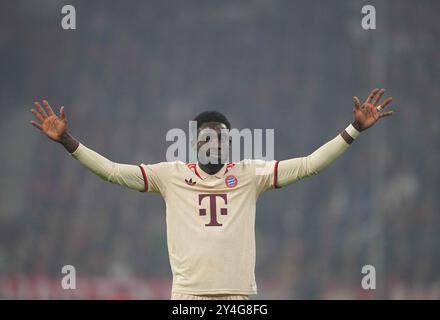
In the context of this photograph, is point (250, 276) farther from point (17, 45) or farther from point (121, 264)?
point (17, 45)

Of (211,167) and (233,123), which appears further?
(233,123)

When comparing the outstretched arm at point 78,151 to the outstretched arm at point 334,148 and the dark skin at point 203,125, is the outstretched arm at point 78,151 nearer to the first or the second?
the dark skin at point 203,125

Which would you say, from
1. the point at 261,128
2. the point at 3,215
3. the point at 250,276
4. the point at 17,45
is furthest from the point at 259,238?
the point at 250,276

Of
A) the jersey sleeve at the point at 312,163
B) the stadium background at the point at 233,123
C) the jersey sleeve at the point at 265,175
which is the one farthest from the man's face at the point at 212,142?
the stadium background at the point at 233,123

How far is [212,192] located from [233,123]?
8.75 m

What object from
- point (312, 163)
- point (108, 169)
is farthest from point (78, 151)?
point (312, 163)

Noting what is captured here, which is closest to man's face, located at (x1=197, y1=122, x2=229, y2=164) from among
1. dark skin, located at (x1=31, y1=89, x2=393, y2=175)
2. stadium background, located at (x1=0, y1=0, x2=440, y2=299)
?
dark skin, located at (x1=31, y1=89, x2=393, y2=175)

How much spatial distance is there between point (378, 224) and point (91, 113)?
5.10m

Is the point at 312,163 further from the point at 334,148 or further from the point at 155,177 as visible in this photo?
the point at 155,177

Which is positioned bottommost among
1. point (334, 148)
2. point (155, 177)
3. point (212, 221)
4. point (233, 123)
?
point (212, 221)

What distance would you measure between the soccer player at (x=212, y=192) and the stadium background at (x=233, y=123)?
288 inches

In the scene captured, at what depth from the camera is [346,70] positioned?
1538cm

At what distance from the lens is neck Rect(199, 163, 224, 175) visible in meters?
6.30

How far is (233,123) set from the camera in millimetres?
14969
